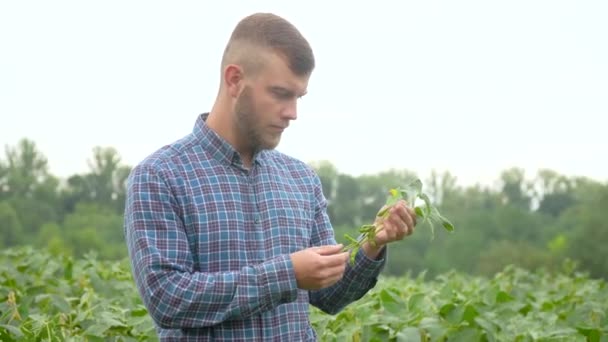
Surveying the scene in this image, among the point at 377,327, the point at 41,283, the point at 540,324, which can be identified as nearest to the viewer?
the point at 377,327

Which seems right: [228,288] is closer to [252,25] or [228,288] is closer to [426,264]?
[252,25]

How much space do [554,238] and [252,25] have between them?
118ft

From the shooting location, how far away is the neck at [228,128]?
256cm

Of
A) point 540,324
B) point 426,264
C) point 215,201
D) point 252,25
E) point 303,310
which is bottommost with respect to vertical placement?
point 426,264

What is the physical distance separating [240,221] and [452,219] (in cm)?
3317

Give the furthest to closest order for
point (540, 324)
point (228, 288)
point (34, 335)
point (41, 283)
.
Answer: point (41, 283) < point (540, 324) < point (34, 335) < point (228, 288)

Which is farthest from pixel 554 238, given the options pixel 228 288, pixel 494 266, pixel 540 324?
pixel 228 288

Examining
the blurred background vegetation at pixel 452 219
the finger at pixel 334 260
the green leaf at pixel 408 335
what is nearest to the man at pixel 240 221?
the finger at pixel 334 260

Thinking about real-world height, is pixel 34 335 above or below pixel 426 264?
above

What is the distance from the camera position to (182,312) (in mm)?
A: 2332

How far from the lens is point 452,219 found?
35.1 m

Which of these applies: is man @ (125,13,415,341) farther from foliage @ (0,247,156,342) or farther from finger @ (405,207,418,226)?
foliage @ (0,247,156,342)

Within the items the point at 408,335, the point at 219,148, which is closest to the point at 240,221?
the point at 219,148

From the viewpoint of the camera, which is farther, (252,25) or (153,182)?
(252,25)
